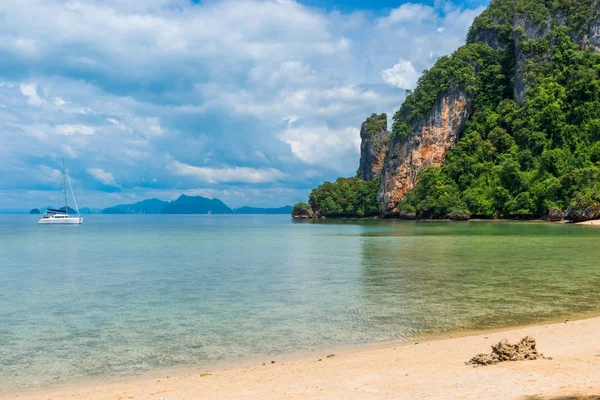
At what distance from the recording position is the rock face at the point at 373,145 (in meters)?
159

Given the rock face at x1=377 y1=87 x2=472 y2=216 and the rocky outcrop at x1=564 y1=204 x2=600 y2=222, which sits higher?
the rock face at x1=377 y1=87 x2=472 y2=216

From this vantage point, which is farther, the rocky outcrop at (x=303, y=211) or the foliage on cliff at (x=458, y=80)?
the rocky outcrop at (x=303, y=211)

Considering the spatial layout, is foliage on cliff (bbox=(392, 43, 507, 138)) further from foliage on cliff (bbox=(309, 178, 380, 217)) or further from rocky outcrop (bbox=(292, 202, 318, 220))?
rocky outcrop (bbox=(292, 202, 318, 220))

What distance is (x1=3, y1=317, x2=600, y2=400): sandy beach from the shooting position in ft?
23.4

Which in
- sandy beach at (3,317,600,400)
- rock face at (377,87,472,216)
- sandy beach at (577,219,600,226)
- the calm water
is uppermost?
rock face at (377,87,472,216)

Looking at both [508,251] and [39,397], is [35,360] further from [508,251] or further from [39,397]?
[508,251]

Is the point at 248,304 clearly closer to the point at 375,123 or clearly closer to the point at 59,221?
the point at 59,221

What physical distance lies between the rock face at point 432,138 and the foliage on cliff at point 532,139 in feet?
9.83

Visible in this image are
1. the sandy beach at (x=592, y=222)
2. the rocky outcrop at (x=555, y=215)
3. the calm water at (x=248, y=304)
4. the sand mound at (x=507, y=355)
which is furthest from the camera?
the rocky outcrop at (x=555, y=215)

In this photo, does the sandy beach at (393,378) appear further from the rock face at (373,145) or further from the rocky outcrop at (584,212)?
the rock face at (373,145)

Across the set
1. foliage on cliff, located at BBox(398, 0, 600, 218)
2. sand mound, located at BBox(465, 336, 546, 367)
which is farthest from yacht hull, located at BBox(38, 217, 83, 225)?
sand mound, located at BBox(465, 336, 546, 367)

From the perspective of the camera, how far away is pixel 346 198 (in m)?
140

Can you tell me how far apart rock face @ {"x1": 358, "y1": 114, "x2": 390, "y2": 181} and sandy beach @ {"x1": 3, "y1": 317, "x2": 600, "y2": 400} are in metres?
146

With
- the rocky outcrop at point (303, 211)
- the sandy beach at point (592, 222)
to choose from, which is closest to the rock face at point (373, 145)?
the rocky outcrop at point (303, 211)
